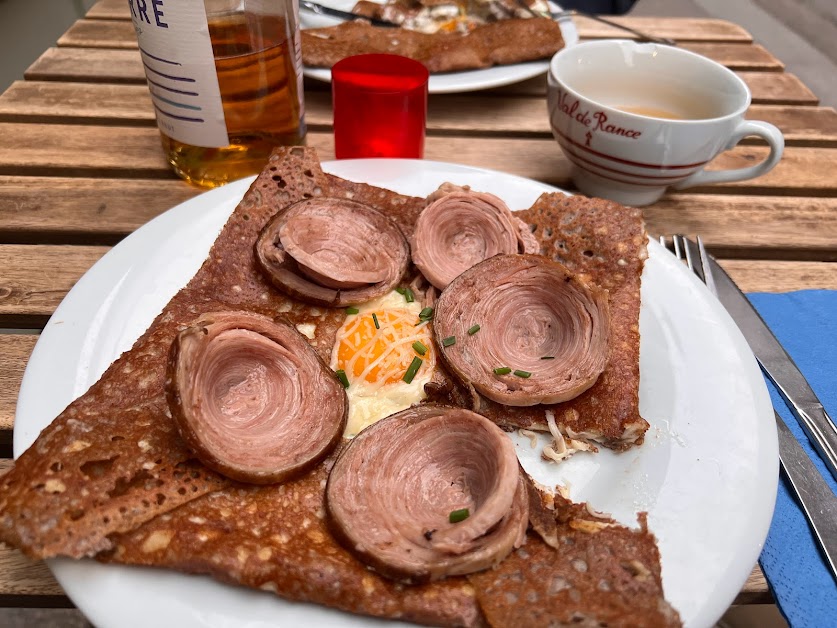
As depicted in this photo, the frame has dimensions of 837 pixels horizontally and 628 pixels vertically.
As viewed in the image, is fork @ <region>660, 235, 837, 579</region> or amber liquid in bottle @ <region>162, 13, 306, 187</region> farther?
amber liquid in bottle @ <region>162, 13, 306, 187</region>

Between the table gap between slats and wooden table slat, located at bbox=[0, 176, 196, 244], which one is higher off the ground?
the table gap between slats

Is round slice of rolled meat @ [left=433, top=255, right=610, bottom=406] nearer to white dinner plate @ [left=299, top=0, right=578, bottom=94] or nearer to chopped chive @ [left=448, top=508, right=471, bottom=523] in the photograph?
chopped chive @ [left=448, top=508, right=471, bottom=523]

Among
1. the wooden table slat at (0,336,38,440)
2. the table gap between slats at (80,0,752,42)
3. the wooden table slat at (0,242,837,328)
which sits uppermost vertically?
the table gap between slats at (80,0,752,42)

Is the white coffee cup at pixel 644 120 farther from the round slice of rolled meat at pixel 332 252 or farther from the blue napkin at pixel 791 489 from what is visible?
the round slice of rolled meat at pixel 332 252

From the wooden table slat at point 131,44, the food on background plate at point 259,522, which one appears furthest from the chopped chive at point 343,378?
the wooden table slat at point 131,44

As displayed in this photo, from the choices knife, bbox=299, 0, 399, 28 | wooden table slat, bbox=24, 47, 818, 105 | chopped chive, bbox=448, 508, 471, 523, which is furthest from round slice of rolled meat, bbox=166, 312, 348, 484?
knife, bbox=299, 0, 399, 28

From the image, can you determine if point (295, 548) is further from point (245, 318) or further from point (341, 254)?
point (341, 254)
